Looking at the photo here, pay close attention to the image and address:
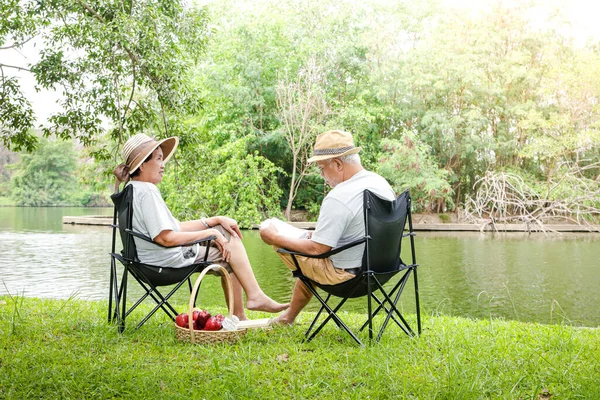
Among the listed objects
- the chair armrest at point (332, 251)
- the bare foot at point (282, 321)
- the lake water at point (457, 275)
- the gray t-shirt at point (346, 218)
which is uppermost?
the gray t-shirt at point (346, 218)

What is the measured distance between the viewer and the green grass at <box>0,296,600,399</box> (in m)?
2.27

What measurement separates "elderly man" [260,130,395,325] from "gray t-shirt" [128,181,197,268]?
1.66 ft

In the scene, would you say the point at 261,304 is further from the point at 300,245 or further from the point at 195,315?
the point at 300,245

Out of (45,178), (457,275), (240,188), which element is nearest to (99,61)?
(457,275)

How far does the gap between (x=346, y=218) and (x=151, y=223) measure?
991 mm

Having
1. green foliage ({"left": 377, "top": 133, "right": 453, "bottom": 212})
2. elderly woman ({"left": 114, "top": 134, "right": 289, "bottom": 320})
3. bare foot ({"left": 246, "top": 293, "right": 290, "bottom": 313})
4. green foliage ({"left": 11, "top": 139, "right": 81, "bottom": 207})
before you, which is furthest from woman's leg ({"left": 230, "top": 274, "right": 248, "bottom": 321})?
green foliage ({"left": 11, "top": 139, "right": 81, "bottom": 207})

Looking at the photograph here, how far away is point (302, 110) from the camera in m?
21.0

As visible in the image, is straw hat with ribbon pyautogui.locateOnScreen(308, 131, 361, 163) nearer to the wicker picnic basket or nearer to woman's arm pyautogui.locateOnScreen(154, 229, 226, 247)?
woman's arm pyautogui.locateOnScreen(154, 229, 226, 247)

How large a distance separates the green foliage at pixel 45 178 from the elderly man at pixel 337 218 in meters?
43.7

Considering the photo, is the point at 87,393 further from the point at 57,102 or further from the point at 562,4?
the point at 562,4

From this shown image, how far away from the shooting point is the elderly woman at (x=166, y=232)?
123 inches

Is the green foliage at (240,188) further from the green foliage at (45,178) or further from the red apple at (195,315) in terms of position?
the green foliage at (45,178)

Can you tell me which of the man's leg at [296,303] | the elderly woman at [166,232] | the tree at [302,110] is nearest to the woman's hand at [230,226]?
the elderly woman at [166,232]

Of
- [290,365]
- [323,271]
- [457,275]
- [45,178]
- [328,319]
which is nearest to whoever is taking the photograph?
[290,365]
